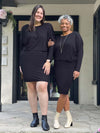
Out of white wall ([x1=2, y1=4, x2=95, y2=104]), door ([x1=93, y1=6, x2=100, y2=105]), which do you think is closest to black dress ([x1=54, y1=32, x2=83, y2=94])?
door ([x1=93, y1=6, x2=100, y2=105])

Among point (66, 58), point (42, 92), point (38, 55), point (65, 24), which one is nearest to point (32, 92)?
point (42, 92)

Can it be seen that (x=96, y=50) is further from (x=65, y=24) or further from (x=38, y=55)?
(x=38, y=55)

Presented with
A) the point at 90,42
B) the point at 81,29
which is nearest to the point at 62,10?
the point at 81,29

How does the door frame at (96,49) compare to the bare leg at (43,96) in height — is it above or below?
above

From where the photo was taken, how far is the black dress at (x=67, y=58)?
10.7 feet

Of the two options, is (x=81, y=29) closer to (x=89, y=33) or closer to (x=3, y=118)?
(x=89, y=33)

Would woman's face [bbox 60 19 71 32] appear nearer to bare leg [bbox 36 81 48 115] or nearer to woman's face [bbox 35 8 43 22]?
woman's face [bbox 35 8 43 22]

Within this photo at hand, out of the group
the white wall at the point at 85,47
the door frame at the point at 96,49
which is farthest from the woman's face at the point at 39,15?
the white wall at the point at 85,47

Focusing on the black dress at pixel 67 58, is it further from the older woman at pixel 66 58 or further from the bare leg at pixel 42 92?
the bare leg at pixel 42 92

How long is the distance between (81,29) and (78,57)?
3.06 meters

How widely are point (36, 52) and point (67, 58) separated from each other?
→ 428mm

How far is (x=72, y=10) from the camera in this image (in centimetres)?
623

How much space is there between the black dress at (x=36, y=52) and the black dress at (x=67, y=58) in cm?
14

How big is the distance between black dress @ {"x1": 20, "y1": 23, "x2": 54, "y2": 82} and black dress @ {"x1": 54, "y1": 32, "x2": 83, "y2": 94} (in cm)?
14
